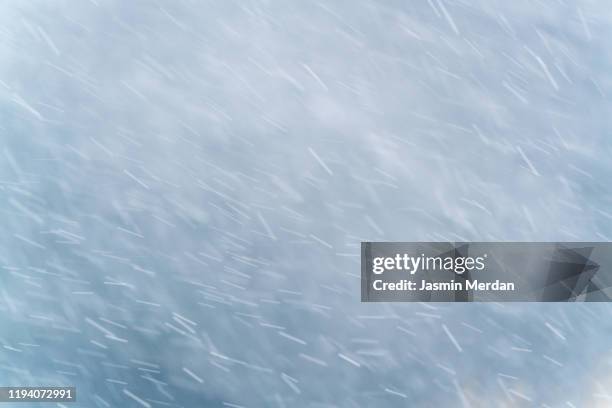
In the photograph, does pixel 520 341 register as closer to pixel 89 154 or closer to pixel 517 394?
pixel 517 394

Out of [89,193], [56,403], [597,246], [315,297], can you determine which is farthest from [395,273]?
[56,403]

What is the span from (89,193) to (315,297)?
1.37 metres

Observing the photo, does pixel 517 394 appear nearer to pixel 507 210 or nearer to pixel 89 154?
pixel 507 210

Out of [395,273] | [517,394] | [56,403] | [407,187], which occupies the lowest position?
[56,403]

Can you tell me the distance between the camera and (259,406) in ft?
9.78

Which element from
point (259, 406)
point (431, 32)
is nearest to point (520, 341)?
point (259, 406)

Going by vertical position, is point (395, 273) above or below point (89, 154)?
below

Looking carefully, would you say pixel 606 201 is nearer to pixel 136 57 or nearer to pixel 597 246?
pixel 597 246

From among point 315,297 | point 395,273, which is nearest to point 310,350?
point 315,297

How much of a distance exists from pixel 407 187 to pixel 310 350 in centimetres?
103

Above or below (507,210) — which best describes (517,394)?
below

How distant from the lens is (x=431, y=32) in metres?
3.05

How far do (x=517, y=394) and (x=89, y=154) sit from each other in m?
2.67

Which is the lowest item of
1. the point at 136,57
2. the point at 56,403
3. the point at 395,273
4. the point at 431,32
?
the point at 56,403
